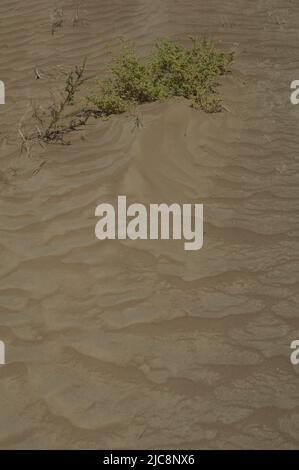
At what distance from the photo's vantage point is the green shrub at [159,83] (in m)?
4.44

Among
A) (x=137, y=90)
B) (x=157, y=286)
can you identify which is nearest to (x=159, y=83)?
(x=137, y=90)

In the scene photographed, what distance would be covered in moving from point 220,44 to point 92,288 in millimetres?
3798

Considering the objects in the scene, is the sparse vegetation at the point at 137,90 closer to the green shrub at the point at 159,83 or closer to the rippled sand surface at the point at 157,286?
the green shrub at the point at 159,83

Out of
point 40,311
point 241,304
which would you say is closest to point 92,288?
point 40,311

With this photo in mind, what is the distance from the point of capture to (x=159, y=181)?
12.0ft

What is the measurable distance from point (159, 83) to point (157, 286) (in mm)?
2193

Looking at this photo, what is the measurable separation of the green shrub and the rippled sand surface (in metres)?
0.13

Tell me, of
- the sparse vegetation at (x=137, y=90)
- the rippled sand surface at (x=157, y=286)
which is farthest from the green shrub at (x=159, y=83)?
the rippled sand surface at (x=157, y=286)

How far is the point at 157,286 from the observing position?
2.97 meters

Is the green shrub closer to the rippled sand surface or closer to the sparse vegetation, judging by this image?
the sparse vegetation

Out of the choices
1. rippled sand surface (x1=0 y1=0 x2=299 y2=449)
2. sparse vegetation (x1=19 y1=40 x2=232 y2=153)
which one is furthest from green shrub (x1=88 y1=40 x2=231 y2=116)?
rippled sand surface (x1=0 y1=0 x2=299 y2=449)

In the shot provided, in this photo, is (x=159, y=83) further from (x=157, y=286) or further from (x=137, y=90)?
(x=157, y=286)

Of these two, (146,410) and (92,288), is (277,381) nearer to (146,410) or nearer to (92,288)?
(146,410)

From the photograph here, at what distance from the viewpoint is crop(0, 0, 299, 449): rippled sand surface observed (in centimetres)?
232
